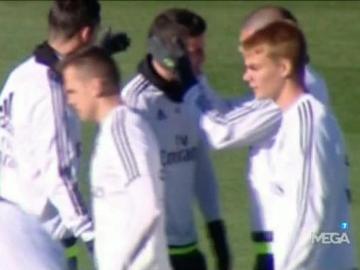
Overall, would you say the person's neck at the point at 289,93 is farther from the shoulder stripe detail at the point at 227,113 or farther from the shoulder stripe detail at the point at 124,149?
the shoulder stripe detail at the point at 124,149

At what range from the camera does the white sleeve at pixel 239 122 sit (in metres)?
6.29

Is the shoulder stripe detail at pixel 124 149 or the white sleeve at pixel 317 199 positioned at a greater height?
the shoulder stripe detail at pixel 124 149

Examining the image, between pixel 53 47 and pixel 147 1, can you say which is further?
pixel 147 1

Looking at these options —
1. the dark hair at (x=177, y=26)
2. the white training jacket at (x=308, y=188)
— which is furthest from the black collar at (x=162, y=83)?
the white training jacket at (x=308, y=188)

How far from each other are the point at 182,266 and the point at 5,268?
3.23 meters

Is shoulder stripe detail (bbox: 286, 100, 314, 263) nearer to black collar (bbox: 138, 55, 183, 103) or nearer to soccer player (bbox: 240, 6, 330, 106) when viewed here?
soccer player (bbox: 240, 6, 330, 106)

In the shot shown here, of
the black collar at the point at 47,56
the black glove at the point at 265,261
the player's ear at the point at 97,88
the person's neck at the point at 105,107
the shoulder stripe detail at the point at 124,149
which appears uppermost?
the black collar at the point at 47,56

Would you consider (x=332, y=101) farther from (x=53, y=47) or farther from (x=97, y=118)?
(x=97, y=118)

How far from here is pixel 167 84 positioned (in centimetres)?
685

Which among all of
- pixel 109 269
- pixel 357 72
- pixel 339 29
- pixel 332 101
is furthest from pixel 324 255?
pixel 339 29

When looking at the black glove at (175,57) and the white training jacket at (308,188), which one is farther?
the black glove at (175,57)

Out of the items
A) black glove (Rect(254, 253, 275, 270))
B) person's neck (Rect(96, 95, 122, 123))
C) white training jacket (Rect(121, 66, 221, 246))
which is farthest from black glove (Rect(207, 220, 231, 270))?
person's neck (Rect(96, 95, 122, 123))

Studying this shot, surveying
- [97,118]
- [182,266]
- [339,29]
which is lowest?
[182,266]

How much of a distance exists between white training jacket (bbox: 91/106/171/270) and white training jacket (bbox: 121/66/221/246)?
2.22 feet
